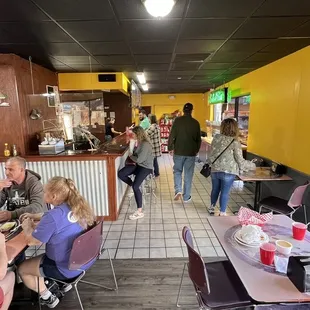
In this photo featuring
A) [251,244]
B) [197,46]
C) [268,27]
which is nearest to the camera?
[251,244]

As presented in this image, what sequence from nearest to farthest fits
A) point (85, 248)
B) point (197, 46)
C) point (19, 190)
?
point (85, 248)
point (19, 190)
point (197, 46)

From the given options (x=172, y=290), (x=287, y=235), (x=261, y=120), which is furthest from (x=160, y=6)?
(x=261, y=120)

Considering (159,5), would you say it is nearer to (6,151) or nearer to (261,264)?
(261,264)

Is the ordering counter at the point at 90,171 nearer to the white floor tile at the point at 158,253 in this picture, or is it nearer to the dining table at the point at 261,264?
the white floor tile at the point at 158,253

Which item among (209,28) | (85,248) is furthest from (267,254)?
(209,28)

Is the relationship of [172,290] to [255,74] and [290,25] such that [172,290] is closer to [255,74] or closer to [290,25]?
[290,25]

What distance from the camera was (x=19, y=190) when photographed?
231 cm

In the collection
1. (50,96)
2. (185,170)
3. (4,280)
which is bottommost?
(4,280)

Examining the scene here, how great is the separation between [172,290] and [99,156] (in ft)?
6.54

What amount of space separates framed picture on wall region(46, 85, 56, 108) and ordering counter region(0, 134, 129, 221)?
1.33m

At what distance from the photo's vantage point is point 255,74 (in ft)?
16.2

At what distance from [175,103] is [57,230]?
9.99m

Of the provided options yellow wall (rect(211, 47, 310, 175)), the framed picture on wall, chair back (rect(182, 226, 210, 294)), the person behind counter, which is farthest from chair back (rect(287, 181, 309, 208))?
the person behind counter

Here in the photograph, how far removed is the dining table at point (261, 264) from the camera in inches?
46.8
